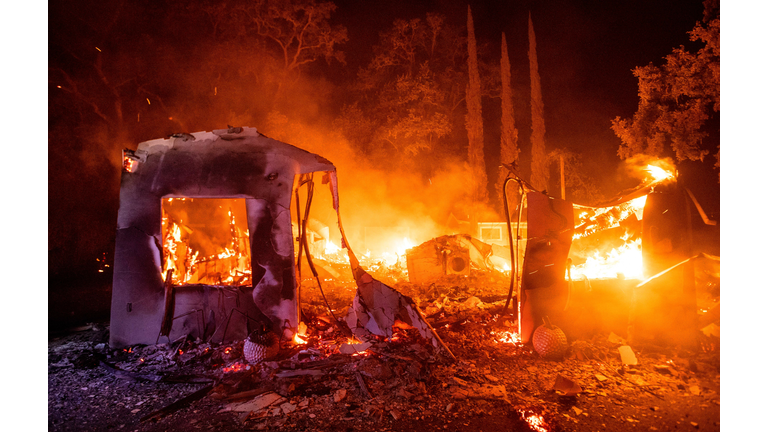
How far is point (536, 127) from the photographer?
36031 millimetres

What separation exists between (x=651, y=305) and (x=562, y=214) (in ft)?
7.16

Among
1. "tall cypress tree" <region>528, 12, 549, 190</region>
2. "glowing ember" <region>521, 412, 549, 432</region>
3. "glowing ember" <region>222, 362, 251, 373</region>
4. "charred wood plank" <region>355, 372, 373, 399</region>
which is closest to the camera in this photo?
"glowing ember" <region>521, 412, 549, 432</region>

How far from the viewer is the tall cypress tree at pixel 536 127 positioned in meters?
34.7

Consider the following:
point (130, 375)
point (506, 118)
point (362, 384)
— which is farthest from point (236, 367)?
point (506, 118)

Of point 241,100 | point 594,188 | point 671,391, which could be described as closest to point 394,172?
point 241,100

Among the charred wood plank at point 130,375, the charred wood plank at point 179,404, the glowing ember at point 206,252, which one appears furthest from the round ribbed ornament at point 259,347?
the glowing ember at point 206,252

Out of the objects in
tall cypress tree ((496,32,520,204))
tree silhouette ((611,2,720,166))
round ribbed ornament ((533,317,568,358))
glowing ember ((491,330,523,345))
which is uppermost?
tall cypress tree ((496,32,520,204))

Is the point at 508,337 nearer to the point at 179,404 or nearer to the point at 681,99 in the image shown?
the point at 179,404

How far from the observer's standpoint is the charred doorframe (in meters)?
6.82

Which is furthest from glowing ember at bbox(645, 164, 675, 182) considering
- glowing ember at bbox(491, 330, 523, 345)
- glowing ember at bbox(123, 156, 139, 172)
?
glowing ember at bbox(123, 156, 139, 172)

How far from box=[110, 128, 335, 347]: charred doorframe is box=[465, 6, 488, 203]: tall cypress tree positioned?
87.2 feet

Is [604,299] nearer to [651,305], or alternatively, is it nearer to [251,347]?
[651,305]

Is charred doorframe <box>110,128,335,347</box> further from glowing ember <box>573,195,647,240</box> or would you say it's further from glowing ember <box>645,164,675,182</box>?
glowing ember <box>645,164,675,182</box>

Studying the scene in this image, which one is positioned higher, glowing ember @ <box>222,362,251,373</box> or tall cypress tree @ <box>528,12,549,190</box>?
tall cypress tree @ <box>528,12,549,190</box>
